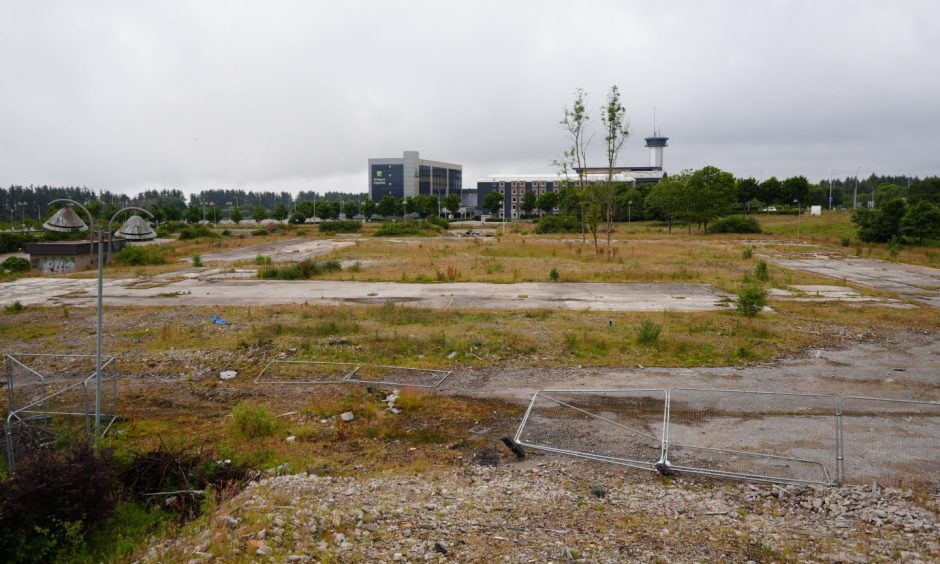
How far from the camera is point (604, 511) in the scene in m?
8.57

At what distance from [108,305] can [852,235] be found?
76.8 metres

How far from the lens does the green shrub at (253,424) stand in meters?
12.0

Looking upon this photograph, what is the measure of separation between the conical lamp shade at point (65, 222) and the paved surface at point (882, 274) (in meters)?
31.8

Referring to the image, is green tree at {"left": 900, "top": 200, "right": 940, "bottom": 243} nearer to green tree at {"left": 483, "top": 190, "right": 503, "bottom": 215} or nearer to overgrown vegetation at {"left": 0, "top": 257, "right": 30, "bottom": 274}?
overgrown vegetation at {"left": 0, "top": 257, "right": 30, "bottom": 274}

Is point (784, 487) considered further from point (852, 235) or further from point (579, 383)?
point (852, 235)

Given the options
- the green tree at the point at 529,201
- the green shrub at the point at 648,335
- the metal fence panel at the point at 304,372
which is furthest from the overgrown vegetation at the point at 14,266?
the green tree at the point at 529,201

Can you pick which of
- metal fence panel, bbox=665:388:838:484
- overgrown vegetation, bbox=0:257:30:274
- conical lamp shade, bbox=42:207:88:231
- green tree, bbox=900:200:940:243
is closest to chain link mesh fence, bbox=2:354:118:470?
conical lamp shade, bbox=42:207:88:231

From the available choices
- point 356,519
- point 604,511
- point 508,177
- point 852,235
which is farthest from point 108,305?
point 508,177

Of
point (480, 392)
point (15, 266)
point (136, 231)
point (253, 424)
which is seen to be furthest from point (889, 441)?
point (15, 266)

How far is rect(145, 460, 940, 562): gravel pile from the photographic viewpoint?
24.2 feet

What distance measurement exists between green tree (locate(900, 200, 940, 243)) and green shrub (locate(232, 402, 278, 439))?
67.6 metres

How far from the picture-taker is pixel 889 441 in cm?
1088

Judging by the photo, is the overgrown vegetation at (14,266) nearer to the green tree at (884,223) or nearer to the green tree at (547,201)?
the green tree at (884,223)

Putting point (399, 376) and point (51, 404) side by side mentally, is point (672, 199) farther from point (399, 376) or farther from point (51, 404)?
point (51, 404)
